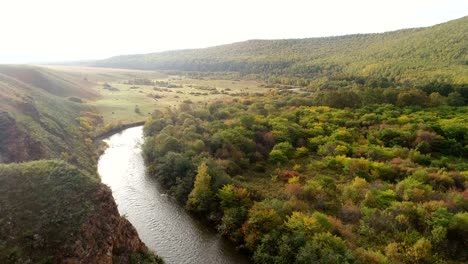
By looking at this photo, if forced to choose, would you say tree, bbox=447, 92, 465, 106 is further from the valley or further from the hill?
the hill

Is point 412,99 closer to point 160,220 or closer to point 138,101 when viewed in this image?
point 160,220

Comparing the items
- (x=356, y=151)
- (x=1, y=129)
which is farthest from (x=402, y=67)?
(x=1, y=129)

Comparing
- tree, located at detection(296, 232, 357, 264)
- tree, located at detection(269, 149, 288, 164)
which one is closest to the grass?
tree, located at detection(269, 149, 288, 164)

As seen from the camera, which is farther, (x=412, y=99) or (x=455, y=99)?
(x=412, y=99)

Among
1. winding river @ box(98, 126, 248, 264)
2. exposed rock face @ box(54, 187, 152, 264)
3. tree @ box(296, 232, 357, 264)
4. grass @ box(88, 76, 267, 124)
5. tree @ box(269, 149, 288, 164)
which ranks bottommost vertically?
grass @ box(88, 76, 267, 124)

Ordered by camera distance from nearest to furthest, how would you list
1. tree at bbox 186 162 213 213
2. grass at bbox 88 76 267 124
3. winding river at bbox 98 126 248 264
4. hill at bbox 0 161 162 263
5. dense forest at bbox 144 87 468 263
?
hill at bbox 0 161 162 263, dense forest at bbox 144 87 468 263, winding river at bbox 98 126 248 264, tree at bbox 186 162 213 213, grass at bbox 88 76 267 124

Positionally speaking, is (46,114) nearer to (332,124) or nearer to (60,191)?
(60,191)

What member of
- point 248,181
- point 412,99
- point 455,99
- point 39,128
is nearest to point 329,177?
point 248,181
